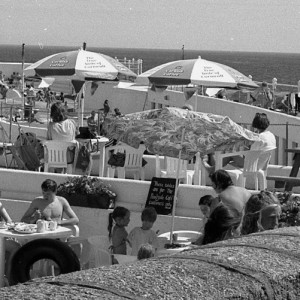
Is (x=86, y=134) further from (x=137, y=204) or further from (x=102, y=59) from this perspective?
(x=137, y=204)

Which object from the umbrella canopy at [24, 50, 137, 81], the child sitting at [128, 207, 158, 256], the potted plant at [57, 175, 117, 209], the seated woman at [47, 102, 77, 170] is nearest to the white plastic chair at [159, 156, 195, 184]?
the seated woman at [47, 102, 77, 170]

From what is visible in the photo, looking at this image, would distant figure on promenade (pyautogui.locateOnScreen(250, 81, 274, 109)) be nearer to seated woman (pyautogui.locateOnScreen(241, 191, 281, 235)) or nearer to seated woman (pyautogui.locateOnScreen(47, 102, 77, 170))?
seated woman (pyautogui.locateOnScreen(47, 102, 77, 170))

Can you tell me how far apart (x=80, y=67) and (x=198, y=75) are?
224 cm

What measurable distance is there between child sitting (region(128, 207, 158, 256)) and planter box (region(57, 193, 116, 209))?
1.98m

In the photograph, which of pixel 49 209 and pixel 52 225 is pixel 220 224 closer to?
pixel 52 225

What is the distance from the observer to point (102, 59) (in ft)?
58.4

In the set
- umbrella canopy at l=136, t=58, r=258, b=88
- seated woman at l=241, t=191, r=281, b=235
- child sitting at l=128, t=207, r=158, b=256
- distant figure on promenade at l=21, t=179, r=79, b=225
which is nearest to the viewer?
seated woman at l=241, t=191, r=281, b=235

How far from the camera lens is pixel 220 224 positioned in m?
7.89

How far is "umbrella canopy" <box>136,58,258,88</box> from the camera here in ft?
53.4

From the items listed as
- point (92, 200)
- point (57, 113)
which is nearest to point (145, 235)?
point (92, 200)

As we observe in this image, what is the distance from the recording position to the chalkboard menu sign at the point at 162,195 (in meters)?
11.2

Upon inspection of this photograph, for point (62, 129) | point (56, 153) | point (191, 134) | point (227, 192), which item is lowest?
point (56, 153)

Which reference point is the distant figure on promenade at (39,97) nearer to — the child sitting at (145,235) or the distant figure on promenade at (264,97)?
the distant figure on promenade at (264,97)

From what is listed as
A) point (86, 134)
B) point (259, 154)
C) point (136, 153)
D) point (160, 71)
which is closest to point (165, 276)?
point (259, 154)
